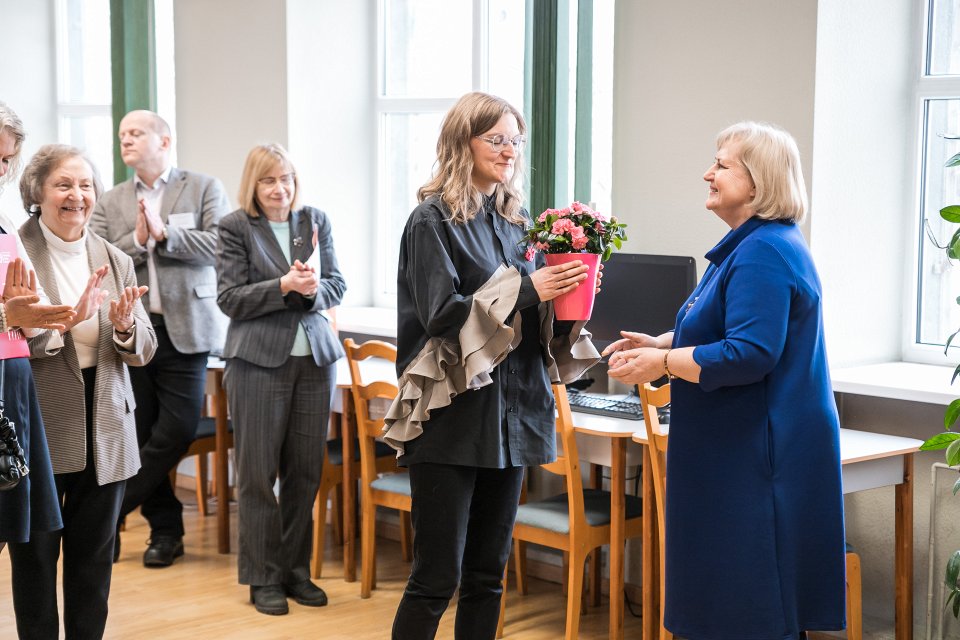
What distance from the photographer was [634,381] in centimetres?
243

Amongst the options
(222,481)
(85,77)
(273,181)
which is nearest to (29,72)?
(85,77)

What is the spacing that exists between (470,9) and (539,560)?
2.50 meters

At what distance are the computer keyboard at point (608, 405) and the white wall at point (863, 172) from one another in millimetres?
674

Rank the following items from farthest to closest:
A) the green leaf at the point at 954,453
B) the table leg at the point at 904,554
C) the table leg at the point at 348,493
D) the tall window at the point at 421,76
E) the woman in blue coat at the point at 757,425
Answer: the tall window at the point at 421,76, the table leg at the point at 348,493, the table leg at the point at 904,554, the green leaf at the point at 954,453, the woman in blue coat at the point at 757,425

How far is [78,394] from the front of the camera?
2.95 meters

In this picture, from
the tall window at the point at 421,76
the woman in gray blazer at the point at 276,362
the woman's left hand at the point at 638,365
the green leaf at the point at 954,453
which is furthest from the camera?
the tall window at the point at 421,76

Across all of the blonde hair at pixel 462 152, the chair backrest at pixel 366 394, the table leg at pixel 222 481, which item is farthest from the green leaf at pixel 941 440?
the table leg at pixel 222 481

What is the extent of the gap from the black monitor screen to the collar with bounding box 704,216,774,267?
137 centimetres

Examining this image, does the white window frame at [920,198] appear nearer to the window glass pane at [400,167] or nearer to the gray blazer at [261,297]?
the gray blazer at [261,297]

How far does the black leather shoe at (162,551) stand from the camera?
457 cm

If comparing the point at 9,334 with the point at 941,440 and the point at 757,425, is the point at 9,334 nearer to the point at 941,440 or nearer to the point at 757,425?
the point at 757,425

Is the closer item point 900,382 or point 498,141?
point 498,141

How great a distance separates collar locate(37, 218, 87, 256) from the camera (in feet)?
9.95

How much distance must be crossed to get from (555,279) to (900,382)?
154 cm
